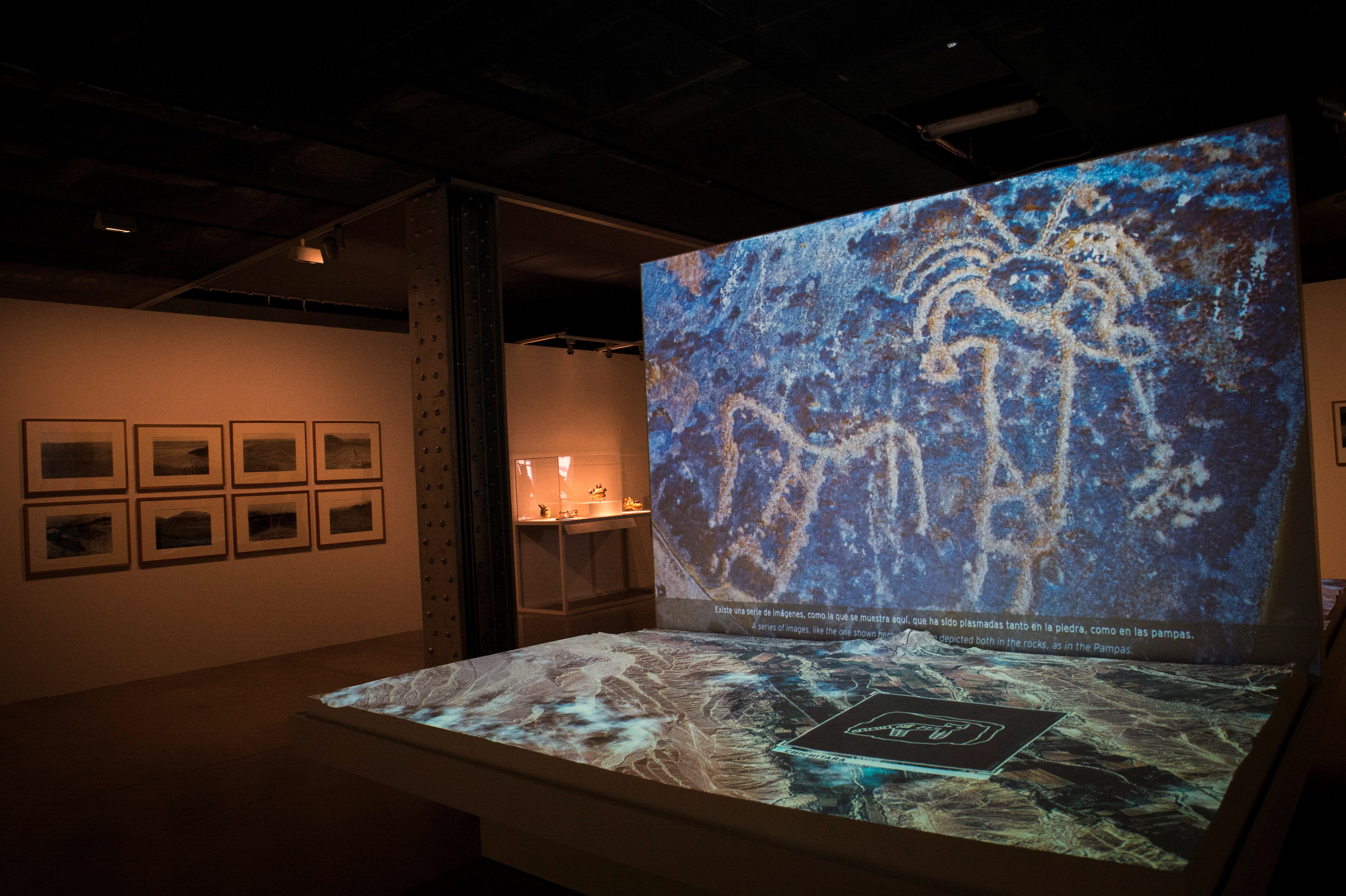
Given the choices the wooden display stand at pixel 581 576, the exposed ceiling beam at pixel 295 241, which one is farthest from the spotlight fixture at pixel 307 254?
the wooden display stand at pixel 581 576

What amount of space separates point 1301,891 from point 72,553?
309 inches

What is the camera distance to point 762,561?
2.95 meters

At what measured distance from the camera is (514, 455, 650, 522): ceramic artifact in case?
904cm

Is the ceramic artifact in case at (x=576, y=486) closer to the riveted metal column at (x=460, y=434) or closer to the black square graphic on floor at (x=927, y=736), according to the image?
the riveted metal column at (x=460, y=434)

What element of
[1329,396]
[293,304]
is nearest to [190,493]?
[293,304]

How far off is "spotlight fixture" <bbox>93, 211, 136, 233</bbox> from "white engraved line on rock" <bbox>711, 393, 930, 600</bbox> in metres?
4.30

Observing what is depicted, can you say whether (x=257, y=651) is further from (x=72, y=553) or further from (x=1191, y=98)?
(x=1191, y=98)

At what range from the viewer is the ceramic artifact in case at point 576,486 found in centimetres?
904

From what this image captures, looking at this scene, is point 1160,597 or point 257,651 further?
point 257,651

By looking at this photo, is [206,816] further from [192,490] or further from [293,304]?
[293,304]

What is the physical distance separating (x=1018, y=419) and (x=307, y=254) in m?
4.90

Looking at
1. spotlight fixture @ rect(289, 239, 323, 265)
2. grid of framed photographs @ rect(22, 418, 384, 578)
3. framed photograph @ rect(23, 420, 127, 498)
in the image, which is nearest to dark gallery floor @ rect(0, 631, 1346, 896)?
grid of framed photographs @ rect(22, 418, 384, 578)

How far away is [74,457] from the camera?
22.6 ft

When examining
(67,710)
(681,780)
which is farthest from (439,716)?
(67,710)
